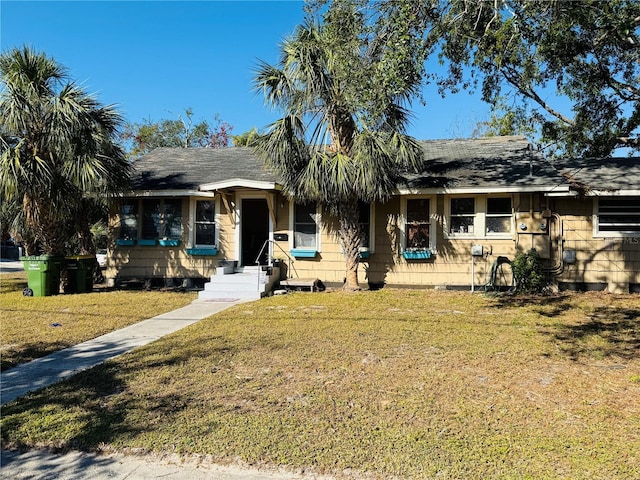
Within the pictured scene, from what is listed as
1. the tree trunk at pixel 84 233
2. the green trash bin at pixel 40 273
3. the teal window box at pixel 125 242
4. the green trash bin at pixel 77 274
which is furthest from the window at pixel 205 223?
the green trash bin at pixel 40 273

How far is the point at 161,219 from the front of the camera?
40.8 feet

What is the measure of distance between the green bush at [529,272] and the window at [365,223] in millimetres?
3533

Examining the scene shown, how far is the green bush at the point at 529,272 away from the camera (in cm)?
1022

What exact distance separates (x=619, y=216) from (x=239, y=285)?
9294 millimetres

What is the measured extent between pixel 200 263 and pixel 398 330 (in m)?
7.11

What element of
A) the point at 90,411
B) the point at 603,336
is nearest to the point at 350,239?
the point at 603,336

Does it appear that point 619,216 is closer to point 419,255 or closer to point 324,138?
point 419,255

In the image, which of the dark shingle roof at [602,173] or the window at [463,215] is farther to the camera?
the window at [463,215]

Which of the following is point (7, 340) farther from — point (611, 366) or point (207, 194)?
point (611, 366)

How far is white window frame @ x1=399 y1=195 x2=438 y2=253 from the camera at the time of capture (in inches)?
438

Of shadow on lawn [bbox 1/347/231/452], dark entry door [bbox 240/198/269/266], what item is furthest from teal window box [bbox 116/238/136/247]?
shadow on lawn [bbox 1/347/231/452]

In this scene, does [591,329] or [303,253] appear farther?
[303,253]

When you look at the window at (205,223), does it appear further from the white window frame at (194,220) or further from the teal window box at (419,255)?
the teal window box at (419,255)

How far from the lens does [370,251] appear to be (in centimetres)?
1141
